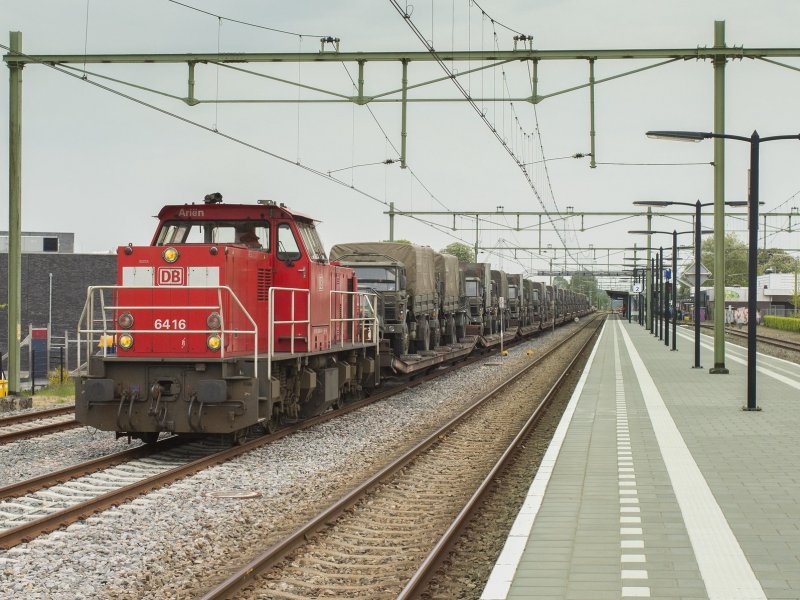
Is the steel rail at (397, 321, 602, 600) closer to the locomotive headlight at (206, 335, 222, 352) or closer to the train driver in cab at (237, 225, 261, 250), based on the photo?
the locomotive headlight at (206, 335, 222, 352)

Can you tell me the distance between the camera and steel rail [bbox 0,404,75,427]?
1596 centimetres

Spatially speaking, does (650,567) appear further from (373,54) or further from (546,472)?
(373,54)

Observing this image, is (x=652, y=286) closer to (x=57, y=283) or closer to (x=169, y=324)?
(x=57, y=283)

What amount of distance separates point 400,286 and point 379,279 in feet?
1.77

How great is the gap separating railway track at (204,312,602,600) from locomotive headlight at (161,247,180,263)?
3984 mm

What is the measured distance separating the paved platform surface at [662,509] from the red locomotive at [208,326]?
402 centimetres

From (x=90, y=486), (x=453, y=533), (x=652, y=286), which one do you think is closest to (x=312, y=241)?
(x=90, y=486)

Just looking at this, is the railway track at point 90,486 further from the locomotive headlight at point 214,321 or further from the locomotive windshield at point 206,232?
the locomotive windshield at point 206,232

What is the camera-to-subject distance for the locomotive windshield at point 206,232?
45.4 ft

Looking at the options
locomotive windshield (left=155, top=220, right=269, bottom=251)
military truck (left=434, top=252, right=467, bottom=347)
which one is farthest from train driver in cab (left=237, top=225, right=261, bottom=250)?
military truck (left=434, top=252, right=467, bottom=347)

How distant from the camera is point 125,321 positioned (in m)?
13.1

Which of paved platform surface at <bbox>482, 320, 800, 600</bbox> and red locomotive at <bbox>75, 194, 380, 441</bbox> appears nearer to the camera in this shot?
paved platform surface at <bbox>482, 320, 800, 600</bbox>

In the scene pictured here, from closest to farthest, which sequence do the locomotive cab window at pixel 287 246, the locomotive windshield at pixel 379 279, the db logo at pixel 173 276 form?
1. the db logo at pixel 173 276
2. the locomotive cab window at pixel 287 246
3. the locomotive windshield at pixel 379 279

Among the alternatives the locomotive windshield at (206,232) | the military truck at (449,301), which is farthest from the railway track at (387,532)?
the military truck at (449,301)
